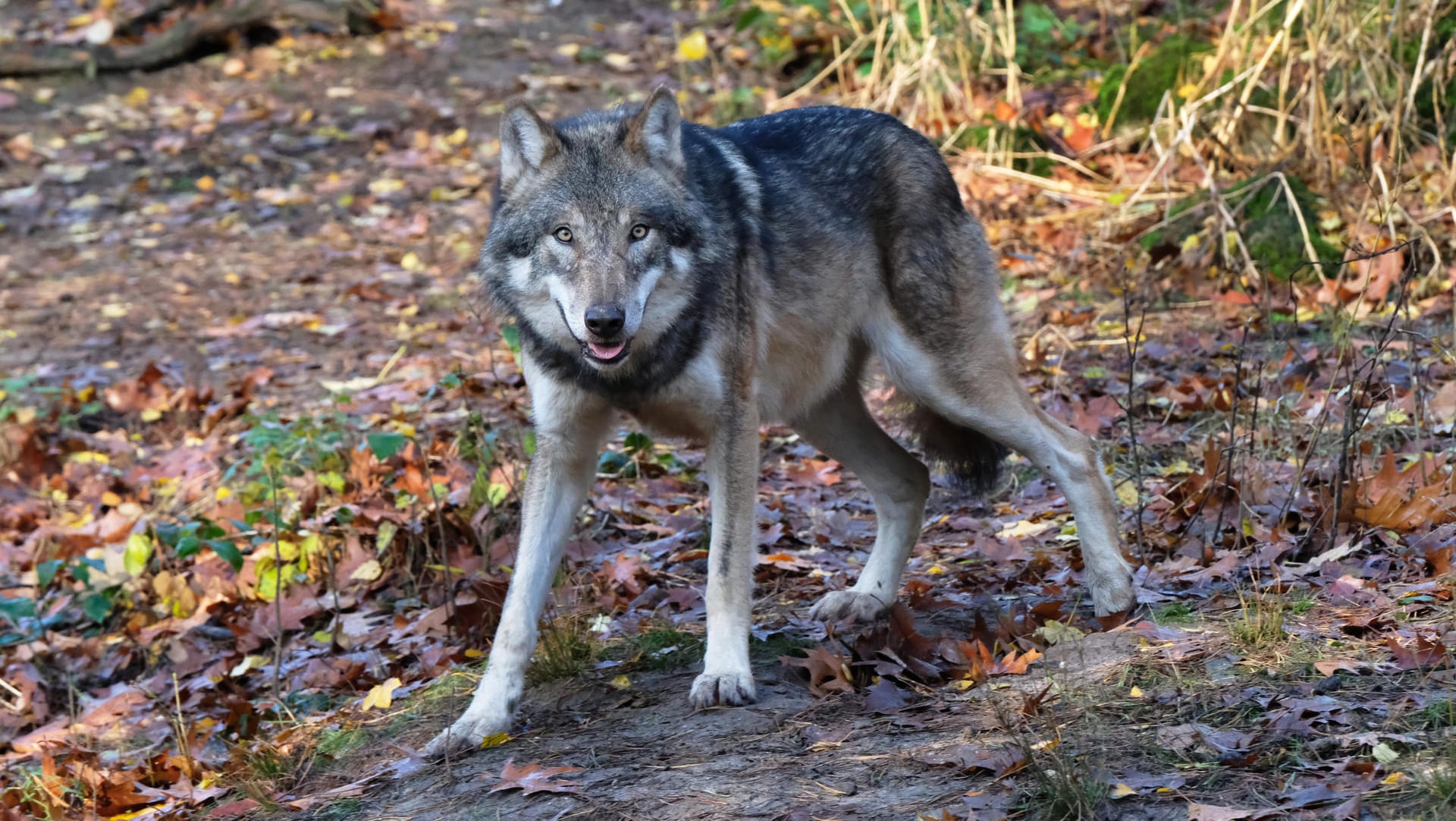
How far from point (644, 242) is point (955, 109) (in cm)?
696

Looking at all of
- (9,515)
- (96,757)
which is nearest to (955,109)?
(9,515)

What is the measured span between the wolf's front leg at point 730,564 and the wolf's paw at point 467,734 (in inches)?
24.2

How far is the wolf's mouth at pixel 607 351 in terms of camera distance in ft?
12.6

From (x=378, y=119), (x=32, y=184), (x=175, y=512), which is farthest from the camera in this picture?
(x=378, y=119)

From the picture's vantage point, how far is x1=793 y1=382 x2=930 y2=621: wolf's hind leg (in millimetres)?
4809

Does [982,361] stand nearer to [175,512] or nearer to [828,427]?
[828,427]

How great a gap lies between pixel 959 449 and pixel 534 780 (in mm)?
2266

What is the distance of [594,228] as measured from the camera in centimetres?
400

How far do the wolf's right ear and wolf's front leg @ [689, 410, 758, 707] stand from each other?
105cm

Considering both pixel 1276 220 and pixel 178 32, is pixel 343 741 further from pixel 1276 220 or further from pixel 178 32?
pixel 178 32

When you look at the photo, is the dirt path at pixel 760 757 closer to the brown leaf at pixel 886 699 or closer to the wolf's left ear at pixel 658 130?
the brown leaf at pixel 886 699

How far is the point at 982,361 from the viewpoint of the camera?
15.9 ft

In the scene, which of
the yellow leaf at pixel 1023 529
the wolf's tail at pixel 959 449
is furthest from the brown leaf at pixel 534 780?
the yellow leaf at pixel 1023 529

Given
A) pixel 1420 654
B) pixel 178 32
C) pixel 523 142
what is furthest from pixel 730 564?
pixel 178 32
